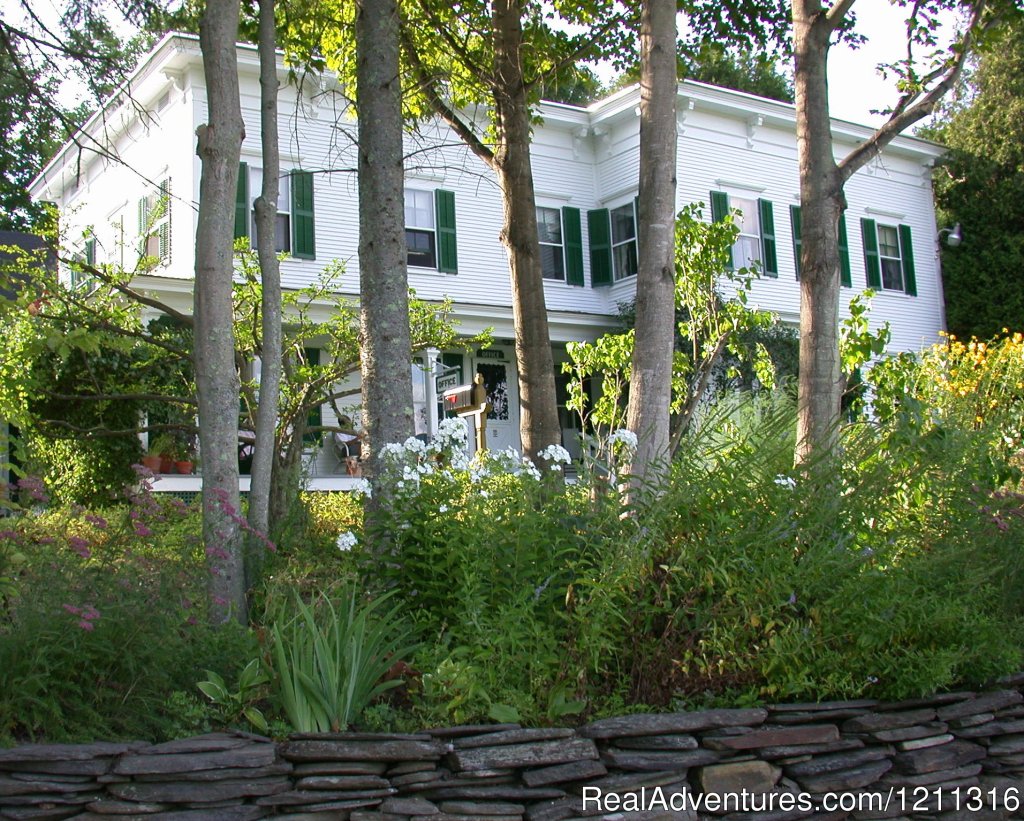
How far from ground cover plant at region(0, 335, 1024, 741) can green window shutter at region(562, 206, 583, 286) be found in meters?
13.9

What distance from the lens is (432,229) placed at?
17.5 meters

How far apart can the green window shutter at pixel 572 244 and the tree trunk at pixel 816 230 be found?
10.8 metres

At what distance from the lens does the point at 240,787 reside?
3613mm

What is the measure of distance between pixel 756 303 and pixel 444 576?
15.9m

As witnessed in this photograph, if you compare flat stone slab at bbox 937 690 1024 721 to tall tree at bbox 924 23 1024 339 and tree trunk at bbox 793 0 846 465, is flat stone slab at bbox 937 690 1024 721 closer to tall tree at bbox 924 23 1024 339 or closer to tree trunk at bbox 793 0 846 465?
tree trunk at bbox 793 0 846 465

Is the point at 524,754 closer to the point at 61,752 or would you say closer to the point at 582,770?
the point at 582,770

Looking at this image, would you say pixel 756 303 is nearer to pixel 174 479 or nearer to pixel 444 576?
pixel 174 479

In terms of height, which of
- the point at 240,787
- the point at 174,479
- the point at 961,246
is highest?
the point at 961,246

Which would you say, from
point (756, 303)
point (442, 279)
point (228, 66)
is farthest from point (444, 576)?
point (756, 303)

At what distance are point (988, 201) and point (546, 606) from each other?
75.6 feet

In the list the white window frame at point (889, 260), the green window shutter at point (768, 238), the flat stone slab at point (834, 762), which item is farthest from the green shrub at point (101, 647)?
the white window frame at point (889, 260)

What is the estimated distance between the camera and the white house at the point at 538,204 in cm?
1562

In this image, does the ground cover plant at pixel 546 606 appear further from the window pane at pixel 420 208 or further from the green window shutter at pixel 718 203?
the green window shutter at pixel 718 203

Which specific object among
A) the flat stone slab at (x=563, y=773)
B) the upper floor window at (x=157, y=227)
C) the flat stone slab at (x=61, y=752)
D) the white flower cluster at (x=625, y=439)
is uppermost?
the upper floor window at (x=157, y=227)
